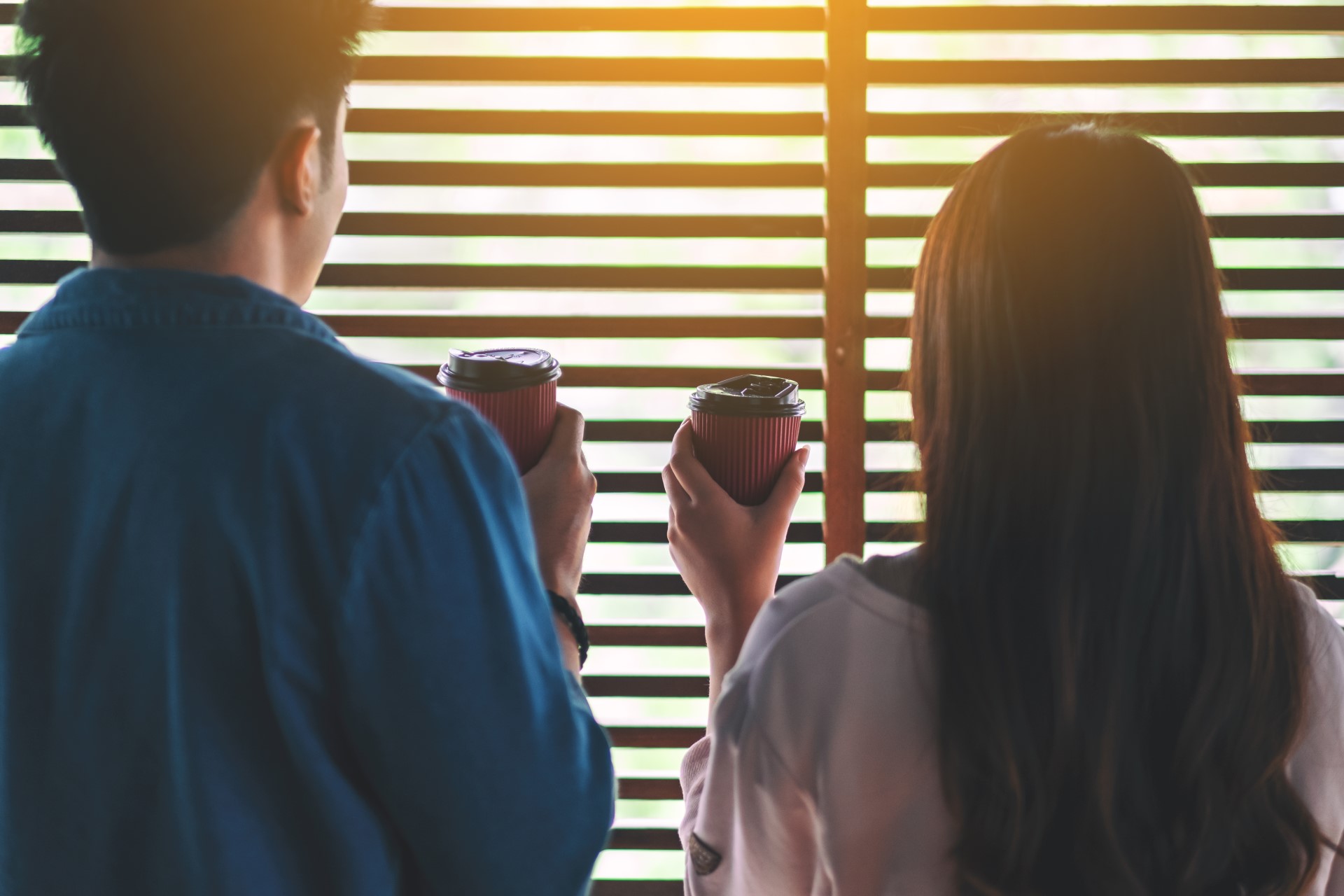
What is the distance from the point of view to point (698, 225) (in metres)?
1.83

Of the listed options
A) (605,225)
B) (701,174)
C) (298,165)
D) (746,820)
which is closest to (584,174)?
(605,225)

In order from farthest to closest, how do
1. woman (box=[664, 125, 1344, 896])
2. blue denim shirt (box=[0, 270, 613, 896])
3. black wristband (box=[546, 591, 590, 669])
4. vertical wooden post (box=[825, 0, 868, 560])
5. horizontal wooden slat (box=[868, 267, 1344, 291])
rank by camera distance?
horizontal wooden slat (box=[868, 267, 1344, 291]) < vertical wooden post (box=[825, 0, 868, 560]) < black wristband (box=[546, 591, 590, 669]) < woman (box=[664, 125, 1344, 896]) < blue denim shirt (box=[0, 270, 613, 896])

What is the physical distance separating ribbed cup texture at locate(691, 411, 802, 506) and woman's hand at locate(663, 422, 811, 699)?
12mm

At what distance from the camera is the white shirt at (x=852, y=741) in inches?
41.8

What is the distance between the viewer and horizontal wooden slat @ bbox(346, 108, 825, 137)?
1.80 m

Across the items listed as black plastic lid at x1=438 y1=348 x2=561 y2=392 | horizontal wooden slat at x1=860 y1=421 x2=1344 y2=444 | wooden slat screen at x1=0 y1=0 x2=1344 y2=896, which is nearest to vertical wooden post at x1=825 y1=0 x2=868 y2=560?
wooden slat screen at x1=0 y1=0 x2=1344 y2=896

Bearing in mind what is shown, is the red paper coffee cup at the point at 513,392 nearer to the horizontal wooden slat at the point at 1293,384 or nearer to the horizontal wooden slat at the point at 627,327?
the horizontal wooden slat at the point at 627,327

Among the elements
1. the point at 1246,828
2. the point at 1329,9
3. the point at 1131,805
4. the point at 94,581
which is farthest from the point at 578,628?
the point at 1329,9

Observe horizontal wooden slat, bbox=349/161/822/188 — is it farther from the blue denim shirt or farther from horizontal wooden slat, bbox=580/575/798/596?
the blue denim shirt

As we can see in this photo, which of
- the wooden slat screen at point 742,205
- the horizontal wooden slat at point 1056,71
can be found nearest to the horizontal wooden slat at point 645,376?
the wooden slat screen at point 742,205

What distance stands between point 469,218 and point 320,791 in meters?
1.16

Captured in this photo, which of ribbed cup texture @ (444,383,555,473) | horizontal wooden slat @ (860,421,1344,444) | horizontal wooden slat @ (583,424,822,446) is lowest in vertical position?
horizontal wooden slat @ (860,421,1344,444)

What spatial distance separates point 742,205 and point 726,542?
763 millimetres

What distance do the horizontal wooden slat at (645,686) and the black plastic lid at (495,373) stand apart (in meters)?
0.79
